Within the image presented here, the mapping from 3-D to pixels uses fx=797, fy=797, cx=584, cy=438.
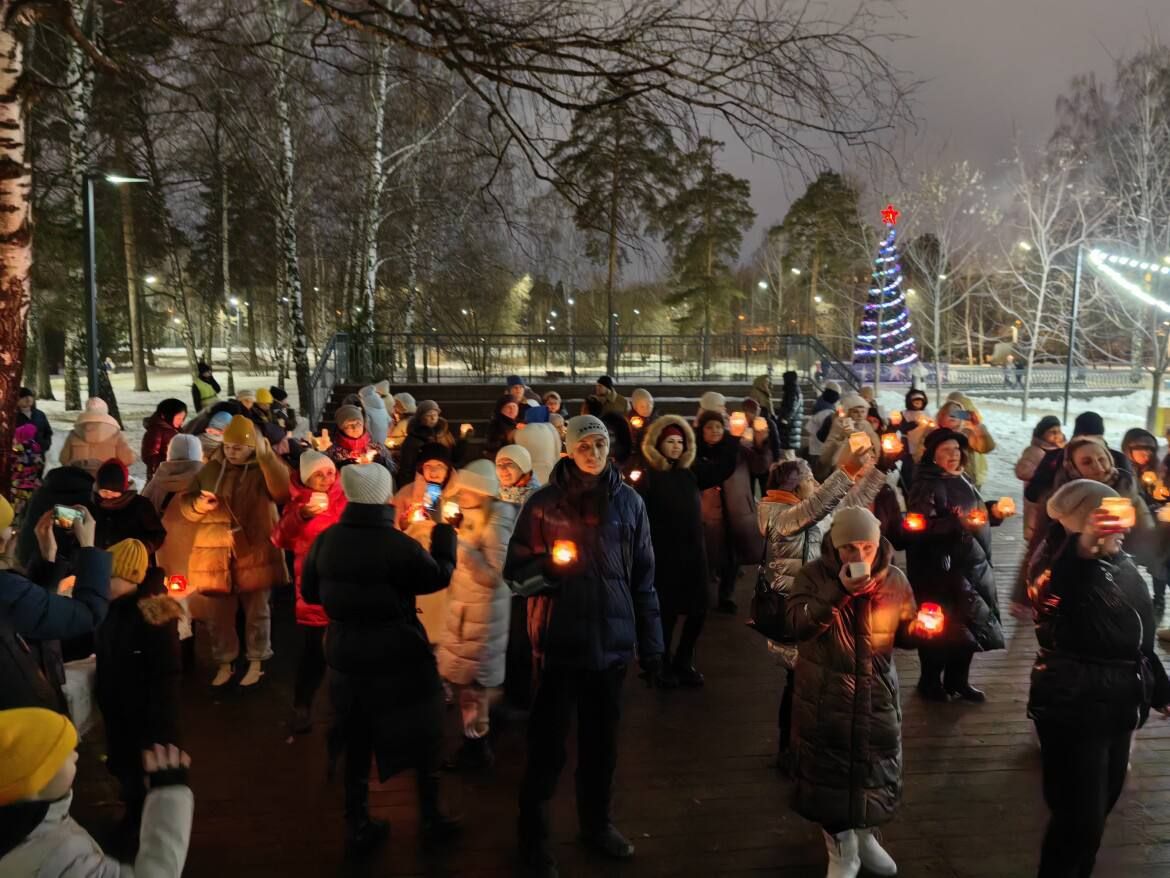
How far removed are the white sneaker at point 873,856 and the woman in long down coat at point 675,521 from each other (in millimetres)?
2047

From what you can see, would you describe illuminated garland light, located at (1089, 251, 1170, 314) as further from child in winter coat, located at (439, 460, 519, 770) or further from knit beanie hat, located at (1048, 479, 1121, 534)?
child in winter coat, located at (439, 460, 519, 770)

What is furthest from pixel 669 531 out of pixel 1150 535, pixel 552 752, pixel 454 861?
pixel 1150 535

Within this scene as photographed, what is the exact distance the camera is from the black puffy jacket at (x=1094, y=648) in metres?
3.14

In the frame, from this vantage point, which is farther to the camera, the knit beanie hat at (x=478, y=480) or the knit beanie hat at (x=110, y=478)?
the knit beanie hat at (x=478, y=480)

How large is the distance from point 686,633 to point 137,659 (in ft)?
11.4

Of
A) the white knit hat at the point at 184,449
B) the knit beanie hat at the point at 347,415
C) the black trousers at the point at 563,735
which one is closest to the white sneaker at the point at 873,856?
the black trousers at the point at 563,735

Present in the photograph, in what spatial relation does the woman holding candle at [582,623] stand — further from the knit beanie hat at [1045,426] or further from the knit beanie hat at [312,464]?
the knit beanie hat at [1045,426]

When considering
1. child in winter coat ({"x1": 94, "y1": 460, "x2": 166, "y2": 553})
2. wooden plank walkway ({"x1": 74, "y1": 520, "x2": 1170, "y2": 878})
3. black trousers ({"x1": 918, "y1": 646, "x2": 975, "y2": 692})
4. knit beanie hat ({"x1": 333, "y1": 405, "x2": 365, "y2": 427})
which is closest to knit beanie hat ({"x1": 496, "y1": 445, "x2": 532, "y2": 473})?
wooden plank walkway ({"x1": 74, "y1": 520, "x2": 1170, "y2": 878})

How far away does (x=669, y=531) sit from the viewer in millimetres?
5516

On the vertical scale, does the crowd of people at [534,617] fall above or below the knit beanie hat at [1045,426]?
below

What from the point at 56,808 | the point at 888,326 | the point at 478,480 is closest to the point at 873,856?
the point at 478,480

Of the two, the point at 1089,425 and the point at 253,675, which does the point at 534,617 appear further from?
the point at 1089,425

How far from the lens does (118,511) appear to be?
4.34m

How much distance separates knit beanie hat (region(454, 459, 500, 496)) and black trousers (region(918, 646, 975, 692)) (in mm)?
3243
